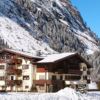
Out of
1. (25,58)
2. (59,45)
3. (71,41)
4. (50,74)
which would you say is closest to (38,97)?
(50,74)

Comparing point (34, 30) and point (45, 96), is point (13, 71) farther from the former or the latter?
point (34, 30)

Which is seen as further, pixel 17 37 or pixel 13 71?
pixel 17 37

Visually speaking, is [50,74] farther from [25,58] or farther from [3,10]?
[3,10]

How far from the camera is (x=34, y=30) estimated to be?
151m

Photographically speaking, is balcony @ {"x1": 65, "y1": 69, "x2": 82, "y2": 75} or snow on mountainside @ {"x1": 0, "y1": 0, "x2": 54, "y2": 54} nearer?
balcony @ {"x1": 65, "y1": 69, "x2": 82, "y2": 75}

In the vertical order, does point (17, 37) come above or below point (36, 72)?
above

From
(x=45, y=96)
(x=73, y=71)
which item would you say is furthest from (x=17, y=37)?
(x=45, y=96)

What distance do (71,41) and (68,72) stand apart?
118m

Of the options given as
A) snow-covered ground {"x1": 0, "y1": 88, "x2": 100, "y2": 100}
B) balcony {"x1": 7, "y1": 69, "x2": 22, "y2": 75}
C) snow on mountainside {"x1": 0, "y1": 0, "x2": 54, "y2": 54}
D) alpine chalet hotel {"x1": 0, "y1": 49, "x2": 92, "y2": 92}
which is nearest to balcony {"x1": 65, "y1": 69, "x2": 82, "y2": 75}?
alpine chalet hotel {"x1": 0, "y1": 49, "x2": 92, "y2": 92}

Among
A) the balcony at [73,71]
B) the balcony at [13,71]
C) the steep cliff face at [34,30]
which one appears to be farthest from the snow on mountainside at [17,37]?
the balcony at [13,71]

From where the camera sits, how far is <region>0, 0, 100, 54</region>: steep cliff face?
125 m

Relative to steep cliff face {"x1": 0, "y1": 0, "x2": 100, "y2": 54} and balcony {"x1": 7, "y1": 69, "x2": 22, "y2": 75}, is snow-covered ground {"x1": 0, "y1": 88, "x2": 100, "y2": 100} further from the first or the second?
steep cliff face {"x1": 0, "y1": 0, "x2": 100, "y2": 54}

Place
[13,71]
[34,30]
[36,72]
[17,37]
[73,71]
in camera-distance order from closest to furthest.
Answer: [36,72] → [13,71] → [73,71] → [17,37] → [34,30]

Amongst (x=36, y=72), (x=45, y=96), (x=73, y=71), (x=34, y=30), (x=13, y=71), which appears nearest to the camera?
(x=45, y=96)
